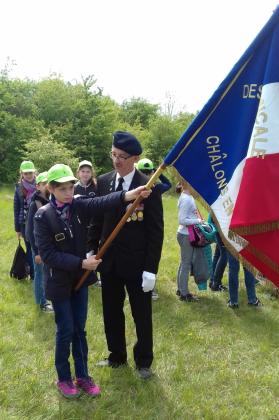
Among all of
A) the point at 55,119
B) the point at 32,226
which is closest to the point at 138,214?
the point at 32,226

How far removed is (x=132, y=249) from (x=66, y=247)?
67 cm

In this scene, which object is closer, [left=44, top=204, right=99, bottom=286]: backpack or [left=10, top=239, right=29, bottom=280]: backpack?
[left=44, top=204, right=99, bottom=286]: backpack

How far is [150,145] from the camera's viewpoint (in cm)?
3406

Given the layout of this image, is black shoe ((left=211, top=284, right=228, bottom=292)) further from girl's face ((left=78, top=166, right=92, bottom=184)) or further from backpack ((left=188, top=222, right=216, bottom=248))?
girl's face ((left=78, top=166, right=92, bottom=184))

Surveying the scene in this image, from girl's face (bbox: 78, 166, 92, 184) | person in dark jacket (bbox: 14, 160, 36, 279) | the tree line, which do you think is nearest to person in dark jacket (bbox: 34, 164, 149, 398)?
girl's face (bbox: 78, 166, 92, 184)

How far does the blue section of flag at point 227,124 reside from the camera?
3.09 metres

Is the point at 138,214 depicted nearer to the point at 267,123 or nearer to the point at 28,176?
the point at 267,123

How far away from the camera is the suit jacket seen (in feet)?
13.1

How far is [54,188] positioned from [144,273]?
116 centimetres

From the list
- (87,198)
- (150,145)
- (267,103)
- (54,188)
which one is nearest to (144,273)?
(87,198)

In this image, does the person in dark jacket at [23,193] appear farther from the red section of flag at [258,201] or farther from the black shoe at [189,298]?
the red section of flag at [258,201]

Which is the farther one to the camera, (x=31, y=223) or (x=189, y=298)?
(x=189, y=298)

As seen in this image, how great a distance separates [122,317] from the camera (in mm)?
4488

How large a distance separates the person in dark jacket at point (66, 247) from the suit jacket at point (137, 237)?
312 millimetres
